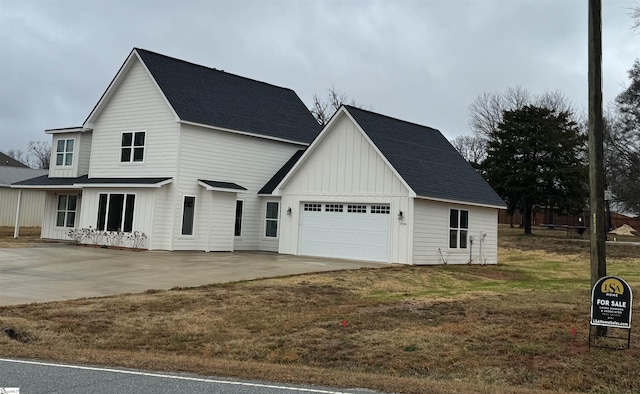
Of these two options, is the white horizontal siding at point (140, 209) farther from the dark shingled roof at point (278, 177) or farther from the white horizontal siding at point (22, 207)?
the white horizontal siding at point (22, 207)

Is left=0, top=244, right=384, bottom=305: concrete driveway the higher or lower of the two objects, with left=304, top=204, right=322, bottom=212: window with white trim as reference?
lower

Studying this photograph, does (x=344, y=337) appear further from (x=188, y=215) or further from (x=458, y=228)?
(x=188, y=215)

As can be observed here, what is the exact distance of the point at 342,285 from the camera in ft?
52.6

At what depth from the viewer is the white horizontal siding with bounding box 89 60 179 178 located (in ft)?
85.7

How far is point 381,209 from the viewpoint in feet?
75.8

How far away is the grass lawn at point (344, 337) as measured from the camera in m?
7.80

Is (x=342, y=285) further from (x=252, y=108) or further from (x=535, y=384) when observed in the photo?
(x=252, y=108)

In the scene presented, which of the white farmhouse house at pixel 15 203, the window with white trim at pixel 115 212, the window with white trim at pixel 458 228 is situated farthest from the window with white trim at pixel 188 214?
the white farmhouse house at pixel 15 203

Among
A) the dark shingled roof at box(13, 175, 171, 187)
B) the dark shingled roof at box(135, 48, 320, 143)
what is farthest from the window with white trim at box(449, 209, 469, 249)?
the dark shingled roof at box(13, 175, 171, 187)

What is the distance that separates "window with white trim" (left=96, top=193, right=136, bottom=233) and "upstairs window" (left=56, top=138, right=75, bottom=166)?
216 inches

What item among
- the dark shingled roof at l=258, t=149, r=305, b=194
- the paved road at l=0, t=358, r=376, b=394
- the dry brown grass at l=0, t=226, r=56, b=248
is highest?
the dark shingled roof at l=258, t=149, r=305, b=194

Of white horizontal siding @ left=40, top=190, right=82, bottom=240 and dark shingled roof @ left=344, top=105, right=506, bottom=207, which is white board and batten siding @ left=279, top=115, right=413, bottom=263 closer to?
dark shingled roof @ left=344, top=105, right=506, bottom=207

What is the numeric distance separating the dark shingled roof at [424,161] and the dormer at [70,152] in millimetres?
15197

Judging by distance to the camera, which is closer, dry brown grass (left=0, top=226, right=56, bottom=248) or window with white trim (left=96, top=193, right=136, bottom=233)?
dry brown grass (left=0, top=226, right=56, bottom=248)
